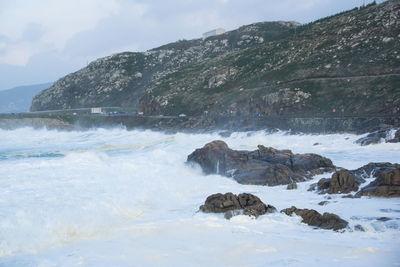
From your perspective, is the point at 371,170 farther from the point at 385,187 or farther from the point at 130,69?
the point at 130,69

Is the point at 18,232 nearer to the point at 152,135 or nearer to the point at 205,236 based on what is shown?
the point at 205,236

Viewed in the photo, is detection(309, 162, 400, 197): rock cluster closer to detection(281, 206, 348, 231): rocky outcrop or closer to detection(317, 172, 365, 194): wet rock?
detection(317, 172, 365, 194): wet rock

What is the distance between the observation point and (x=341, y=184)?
19.2 meters

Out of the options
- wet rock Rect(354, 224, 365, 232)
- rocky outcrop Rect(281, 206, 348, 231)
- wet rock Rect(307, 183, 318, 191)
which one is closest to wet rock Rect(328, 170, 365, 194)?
wet rock Rect(307, 183, 318, 191)

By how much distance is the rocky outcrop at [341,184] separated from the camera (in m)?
18.9

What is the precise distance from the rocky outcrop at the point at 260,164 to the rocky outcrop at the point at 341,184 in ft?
10.7

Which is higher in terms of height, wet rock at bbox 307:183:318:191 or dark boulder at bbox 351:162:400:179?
dark boulder at bbox 351:162:400:179

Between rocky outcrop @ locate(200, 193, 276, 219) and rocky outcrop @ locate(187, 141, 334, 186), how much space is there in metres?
6.27

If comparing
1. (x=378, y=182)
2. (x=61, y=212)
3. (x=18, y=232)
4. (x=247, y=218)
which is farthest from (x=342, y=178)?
(x=18, y=232)

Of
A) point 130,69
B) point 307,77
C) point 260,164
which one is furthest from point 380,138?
point 130,69

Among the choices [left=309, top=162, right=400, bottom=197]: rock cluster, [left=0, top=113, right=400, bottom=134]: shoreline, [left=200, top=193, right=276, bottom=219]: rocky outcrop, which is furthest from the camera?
[left=0, top=113, right=400, bottom=134]: shoreline

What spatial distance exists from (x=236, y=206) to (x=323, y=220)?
147 inches

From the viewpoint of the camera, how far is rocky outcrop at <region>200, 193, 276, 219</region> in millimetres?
16189

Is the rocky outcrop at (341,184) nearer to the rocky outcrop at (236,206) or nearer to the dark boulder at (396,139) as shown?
the rocky outcrop at (236,206)
